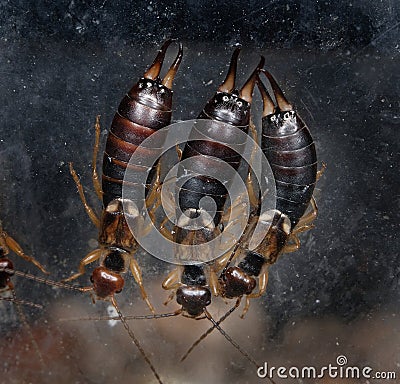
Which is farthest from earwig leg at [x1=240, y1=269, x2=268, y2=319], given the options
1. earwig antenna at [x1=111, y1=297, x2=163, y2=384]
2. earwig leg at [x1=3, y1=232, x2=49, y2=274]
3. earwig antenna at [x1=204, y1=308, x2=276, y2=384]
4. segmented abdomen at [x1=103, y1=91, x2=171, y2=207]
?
earwig leg at [x1=3, y1=232, x2=49, y2=274]

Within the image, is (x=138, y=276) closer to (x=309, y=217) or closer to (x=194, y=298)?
(x=194, y=298)

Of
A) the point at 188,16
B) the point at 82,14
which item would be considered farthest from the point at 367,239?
the point at 82,14

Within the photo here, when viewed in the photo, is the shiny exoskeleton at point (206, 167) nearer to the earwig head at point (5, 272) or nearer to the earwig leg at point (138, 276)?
the earwig leg at point (138, 276)

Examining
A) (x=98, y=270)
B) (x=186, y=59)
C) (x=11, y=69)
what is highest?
(x=186, y=59)

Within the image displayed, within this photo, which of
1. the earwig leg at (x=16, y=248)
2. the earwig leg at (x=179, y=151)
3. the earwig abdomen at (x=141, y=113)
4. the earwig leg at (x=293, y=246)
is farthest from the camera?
the earwig leg at (x=16, y=248)

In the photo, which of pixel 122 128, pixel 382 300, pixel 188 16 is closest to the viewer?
pixel 122 128

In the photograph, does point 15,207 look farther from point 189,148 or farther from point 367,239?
point 367,239

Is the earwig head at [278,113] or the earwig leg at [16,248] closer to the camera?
the earwig head at [278,113]
